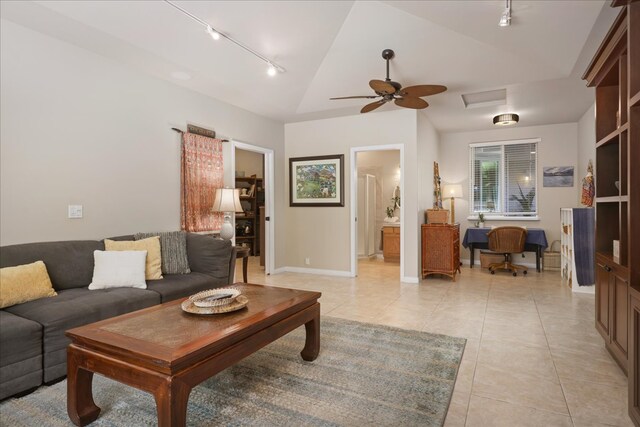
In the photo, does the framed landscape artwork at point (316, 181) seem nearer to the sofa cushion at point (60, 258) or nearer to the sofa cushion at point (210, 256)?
the sofa cushion at point (210, 256)

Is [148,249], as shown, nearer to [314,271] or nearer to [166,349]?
[166,349]

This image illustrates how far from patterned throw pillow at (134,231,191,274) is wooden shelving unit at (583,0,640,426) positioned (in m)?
3.57

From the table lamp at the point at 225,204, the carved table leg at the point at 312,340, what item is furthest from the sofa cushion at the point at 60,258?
the carved table leg at the point at 312,340

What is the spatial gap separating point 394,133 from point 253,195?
13.2ft

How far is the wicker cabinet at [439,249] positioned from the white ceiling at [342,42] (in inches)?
75.8

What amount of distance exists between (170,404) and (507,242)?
5.84 metres

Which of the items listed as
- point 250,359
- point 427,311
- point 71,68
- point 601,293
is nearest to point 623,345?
point 601,293

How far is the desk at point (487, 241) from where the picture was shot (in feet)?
19.9

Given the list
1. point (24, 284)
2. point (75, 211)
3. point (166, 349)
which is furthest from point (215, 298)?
point (75, 211)

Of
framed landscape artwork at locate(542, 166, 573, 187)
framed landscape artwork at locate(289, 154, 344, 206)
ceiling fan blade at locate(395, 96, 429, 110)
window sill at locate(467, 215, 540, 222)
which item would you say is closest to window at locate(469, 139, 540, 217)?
window sill at locate(467, 215, 540, 222)

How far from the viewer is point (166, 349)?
5.13 feet

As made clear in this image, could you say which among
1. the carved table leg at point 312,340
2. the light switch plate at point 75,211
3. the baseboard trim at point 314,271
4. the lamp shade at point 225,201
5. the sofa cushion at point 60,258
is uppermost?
the lamp shade at point 225,201

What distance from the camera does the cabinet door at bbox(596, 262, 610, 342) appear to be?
2.72 metres

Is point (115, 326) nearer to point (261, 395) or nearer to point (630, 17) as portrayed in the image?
point (261, 395)
